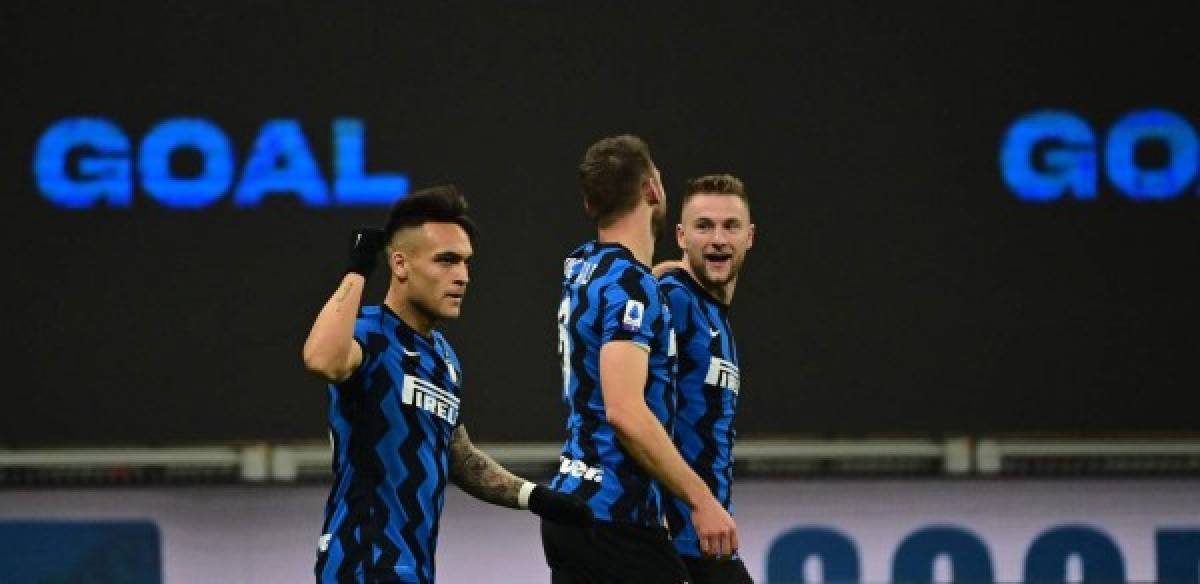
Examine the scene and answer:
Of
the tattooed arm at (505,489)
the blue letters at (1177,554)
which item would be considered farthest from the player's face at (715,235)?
the blue letters at (1177,554)

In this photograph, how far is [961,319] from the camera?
281 inches

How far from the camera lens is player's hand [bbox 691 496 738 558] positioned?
4906 millimetres

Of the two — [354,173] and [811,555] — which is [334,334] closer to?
[354,173]

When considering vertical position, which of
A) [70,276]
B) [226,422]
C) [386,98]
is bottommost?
[226,422]

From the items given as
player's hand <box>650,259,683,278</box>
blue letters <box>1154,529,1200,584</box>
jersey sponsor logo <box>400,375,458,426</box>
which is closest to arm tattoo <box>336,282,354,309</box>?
jersey sponsor logo <box>400,375,458,426</box>

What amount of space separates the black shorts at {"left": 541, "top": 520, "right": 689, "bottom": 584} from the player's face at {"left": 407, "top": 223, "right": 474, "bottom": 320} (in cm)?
65

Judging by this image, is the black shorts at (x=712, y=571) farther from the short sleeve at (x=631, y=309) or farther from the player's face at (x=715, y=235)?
the short sleeve at (x=631, y=309)

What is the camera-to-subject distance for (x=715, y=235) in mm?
5984

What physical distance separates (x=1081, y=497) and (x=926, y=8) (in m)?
1.76

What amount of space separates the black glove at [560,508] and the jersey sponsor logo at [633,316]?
416mm

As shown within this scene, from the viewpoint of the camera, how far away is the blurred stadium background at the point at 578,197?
7.07 m

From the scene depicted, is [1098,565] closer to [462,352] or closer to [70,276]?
[462,352]

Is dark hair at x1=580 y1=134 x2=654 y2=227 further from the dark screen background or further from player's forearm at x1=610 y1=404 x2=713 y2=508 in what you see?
the dark screen background

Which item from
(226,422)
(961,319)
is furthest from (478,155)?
(961,319)
